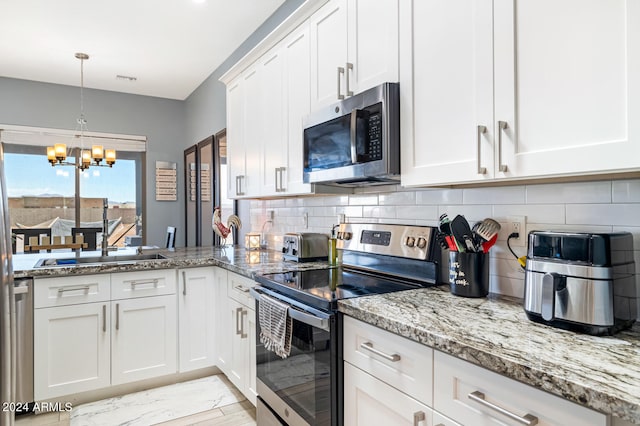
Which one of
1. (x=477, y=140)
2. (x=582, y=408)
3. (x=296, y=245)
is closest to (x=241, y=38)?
(x=296, y=245)

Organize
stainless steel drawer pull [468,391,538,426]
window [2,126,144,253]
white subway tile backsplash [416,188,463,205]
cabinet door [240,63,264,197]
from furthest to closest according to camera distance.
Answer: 1. window [2,126,144,253]
2. cabinet door [240,63,264,197]
3. white subway tile backsplash [416,188,463,205]
4. stainless steel drawer pull [468,391,538,426]

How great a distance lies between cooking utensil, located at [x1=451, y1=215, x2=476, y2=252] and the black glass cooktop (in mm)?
327

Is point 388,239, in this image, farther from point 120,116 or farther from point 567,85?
point 120,116

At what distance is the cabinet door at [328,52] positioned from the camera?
193 centimetres

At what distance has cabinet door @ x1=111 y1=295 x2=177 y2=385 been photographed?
8.43 ft

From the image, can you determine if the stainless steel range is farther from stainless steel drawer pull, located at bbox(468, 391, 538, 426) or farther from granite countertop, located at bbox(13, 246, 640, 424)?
stainless steel drawer pull, located at bbox(468, 391, 538, 426)

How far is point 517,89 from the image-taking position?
1.15m

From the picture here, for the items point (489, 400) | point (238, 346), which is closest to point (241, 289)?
point (238, 346)

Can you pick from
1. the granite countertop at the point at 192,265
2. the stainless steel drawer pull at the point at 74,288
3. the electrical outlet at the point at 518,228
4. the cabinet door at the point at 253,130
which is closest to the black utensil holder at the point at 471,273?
the electrical outlet at the point at 518,228

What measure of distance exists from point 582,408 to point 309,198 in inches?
87.0

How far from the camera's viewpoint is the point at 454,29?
53.0 inches

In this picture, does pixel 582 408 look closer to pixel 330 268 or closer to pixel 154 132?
pixel 330 268

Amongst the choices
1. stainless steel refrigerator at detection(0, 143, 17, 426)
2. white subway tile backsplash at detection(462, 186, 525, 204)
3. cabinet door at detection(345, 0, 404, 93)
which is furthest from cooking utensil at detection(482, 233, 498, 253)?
stainless steel refrigerator at detection(0, 143, 17, 426)

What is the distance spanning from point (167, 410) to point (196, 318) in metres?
0.61
